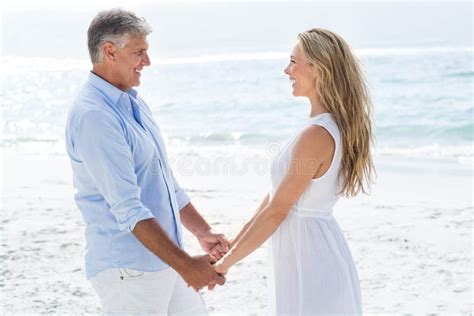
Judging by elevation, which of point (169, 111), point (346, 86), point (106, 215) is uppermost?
point (346, 86)

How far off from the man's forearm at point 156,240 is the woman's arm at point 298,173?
0.42 metres

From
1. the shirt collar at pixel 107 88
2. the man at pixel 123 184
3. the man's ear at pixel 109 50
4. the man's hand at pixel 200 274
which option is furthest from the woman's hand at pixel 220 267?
the man's ear at pixel 109 50

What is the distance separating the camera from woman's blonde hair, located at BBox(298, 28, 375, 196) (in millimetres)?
3217

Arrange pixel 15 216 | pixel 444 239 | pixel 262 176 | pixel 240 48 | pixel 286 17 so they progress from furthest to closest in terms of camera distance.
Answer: pixel 286 17 → pixel 240 48 → pixel 262 176 → pixel 15 216 → pixel 444 239

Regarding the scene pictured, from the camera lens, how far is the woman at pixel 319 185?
125 inches

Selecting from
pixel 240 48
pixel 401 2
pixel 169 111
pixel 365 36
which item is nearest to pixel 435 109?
pixel 169 111

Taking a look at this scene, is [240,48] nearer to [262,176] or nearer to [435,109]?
[435,109]

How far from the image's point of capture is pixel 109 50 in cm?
313

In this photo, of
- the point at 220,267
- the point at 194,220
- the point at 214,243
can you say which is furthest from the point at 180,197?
the point at 220,267

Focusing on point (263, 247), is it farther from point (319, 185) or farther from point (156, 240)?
point (156, 240)

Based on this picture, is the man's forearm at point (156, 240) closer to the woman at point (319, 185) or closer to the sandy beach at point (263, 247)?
the woman at point (319, 185)

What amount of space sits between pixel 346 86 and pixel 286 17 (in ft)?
137

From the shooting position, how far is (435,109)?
17344mm

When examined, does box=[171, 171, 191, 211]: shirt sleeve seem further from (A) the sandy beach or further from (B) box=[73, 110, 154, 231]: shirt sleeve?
(A) the sandy beach
